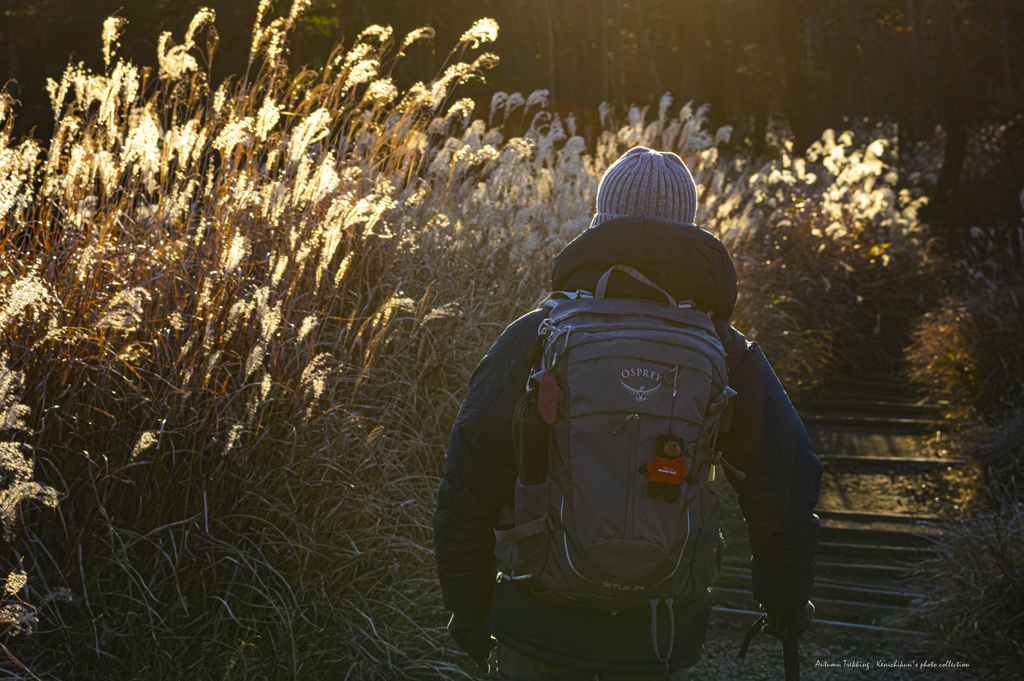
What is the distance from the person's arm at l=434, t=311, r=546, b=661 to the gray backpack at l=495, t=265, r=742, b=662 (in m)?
0.11

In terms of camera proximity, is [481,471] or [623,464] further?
[481,471]

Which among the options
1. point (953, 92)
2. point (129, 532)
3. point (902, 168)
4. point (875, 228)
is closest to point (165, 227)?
point (129, 532)

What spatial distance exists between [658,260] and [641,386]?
0.32 meters

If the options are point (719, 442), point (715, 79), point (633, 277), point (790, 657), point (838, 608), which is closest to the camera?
point (633, 277)

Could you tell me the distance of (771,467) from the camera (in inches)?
74.5

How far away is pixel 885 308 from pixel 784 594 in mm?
8289

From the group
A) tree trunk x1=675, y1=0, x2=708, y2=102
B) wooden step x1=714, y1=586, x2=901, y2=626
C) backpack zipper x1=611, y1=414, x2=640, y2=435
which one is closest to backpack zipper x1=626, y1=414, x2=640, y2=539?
backpack zipper x1=611, y1=414, x2=640, y2=435

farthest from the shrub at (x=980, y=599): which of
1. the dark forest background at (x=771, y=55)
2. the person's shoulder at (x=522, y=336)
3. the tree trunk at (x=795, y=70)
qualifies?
the tree trunk at (x=795, y=70)

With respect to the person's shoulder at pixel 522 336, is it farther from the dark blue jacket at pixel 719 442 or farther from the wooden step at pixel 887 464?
the wooden step at pixel 887 464

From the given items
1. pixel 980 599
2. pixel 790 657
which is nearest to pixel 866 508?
pixel 980 599

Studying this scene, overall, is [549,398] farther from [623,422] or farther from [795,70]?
[795,70]

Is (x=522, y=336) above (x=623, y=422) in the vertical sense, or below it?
above

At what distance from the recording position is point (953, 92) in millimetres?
14891

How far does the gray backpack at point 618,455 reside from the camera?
165 cm
